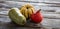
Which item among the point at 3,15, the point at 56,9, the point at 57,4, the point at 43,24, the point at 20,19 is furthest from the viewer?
the point at 57,4

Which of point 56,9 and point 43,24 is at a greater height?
point 56,9

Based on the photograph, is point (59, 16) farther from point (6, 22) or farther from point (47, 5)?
point (6, 22)

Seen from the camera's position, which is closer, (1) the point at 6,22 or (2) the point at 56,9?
(1) the point at 6,22

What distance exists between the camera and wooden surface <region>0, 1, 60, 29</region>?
5.21 ft

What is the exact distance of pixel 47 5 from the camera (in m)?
2.04

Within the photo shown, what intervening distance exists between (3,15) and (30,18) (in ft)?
1.07

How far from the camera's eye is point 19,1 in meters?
2.14

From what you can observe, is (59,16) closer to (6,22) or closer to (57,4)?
(57,4)

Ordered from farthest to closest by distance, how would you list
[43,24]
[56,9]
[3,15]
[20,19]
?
[56,9]
[3,15]
[43,24]
[20,19]

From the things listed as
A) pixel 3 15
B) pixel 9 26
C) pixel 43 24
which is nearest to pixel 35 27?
pixel 43 24

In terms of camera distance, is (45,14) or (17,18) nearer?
(17,18)

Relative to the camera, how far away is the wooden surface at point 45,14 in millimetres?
1588

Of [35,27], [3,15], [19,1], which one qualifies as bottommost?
[35,27]

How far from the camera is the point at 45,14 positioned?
5.95ft
